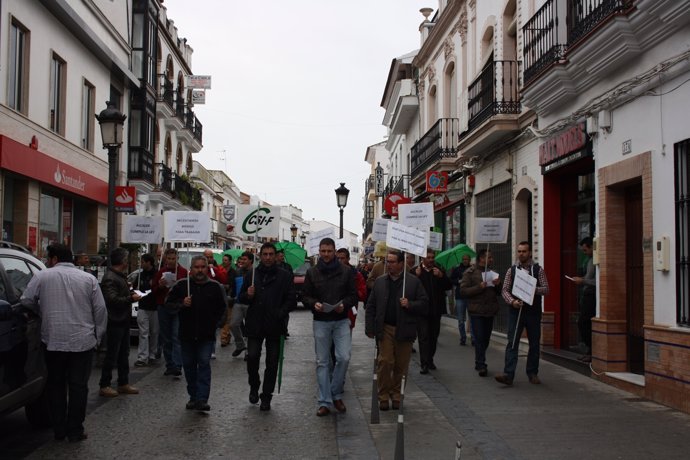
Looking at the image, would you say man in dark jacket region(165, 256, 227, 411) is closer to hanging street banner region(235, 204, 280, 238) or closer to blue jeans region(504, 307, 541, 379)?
blue jeans region(504, 307, 541, 379)

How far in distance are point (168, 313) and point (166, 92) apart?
22.0 meters

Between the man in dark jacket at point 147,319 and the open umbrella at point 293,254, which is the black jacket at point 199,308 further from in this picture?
the open umbrella at point 293,254

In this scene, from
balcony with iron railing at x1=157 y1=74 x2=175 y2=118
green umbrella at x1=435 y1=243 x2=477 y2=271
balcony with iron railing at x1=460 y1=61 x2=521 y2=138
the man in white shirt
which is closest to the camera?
the man in white shirt

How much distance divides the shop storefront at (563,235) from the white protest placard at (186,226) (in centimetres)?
584

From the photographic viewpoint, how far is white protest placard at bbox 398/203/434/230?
1313cm

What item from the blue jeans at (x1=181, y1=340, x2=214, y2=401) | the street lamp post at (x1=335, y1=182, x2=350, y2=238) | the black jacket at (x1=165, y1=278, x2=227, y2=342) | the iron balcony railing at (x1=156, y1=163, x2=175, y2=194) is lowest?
the blue jeans at (x1=181, y1=340, x2=214, y2=401)

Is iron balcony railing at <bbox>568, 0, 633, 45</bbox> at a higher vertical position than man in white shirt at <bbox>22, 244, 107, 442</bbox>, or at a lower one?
higher

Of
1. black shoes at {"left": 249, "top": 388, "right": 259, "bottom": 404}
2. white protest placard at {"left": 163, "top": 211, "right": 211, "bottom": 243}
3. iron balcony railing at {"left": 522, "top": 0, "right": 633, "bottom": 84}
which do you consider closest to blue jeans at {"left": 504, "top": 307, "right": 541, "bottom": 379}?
black shoes at {"left": 249, "top": 388, "right": 259, "bottom": 404}

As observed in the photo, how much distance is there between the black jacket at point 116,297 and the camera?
9.05 meters

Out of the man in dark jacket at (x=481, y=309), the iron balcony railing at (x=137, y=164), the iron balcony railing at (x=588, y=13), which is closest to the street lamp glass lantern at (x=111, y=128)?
the man in dark jacket at (x=481, y=309)

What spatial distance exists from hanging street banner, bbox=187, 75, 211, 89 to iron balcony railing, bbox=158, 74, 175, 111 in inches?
201

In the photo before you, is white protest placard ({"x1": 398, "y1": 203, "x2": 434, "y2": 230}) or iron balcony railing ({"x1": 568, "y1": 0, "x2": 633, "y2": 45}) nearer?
iron balcony railing ({"x1": 568, "y1": 0, "x2": 633, "y2": 45})

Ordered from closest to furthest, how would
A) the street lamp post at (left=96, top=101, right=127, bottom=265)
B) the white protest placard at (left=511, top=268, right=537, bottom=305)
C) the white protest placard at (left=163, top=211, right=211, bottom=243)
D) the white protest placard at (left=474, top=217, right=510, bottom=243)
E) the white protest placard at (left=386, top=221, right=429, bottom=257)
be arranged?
1. the white protest placard at (left=386, top=221, right=429, bottom=257)
2. the white protest placard at (left=511, top=268, right=537, bottom=305)
3. the white protest placard at (left=163, top=211, right=211, bottom=243)
4. the street lamp post at (left=96, top=101, right=127, bottom=265)
5. the white protest placard at (left=474, top=217, right=510, bottom=243)

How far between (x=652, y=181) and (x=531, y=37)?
498cm
